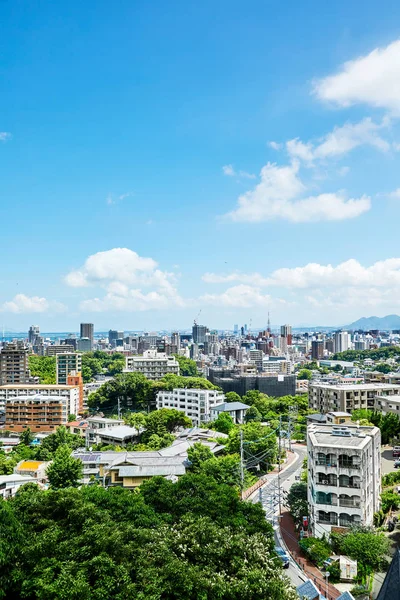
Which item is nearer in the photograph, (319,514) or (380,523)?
(319,514)

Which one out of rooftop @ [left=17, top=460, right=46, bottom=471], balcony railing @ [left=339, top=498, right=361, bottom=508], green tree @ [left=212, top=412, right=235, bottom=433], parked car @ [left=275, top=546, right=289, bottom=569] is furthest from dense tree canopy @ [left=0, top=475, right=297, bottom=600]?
green tree @ [left=212, top=412, right=235, bottom=433]

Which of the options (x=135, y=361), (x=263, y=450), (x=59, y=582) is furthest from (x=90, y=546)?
(x=135, y=361)

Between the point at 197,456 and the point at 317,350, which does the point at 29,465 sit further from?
the point at 317,350

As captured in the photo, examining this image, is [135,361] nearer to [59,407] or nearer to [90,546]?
[59,407]

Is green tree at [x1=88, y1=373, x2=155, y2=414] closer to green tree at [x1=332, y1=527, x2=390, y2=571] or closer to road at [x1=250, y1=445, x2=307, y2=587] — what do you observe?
road at [x1=250, y1=445, x2=307, y2=587]

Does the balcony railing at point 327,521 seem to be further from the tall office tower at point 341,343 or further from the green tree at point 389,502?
the tall office tower at point 341,343

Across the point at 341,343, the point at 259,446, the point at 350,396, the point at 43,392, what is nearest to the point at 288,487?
the point at 259,446

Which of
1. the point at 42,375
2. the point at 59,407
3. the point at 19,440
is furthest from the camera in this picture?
the point at 42,375
